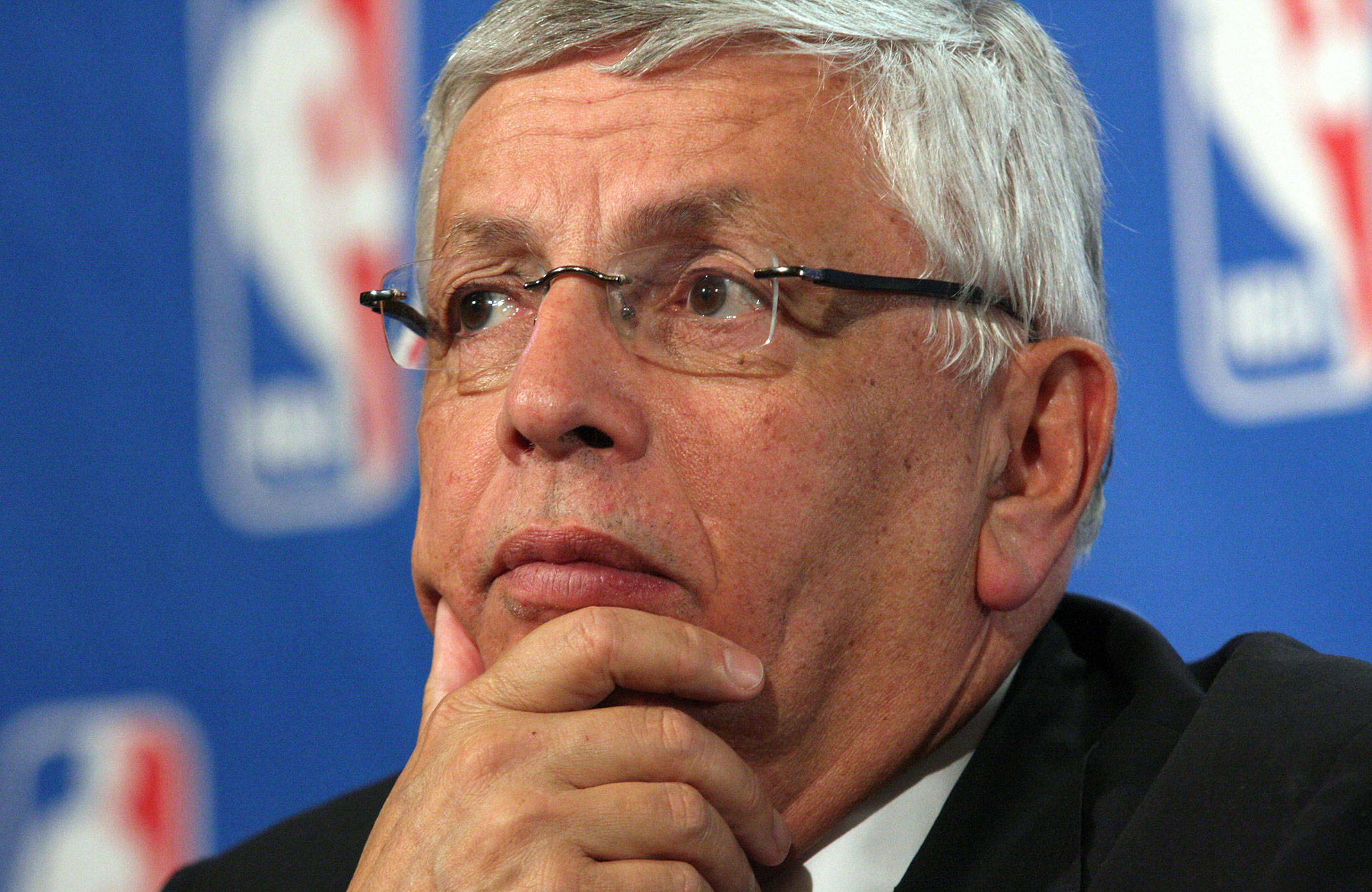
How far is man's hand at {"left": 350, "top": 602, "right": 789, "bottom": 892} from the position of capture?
1.42 m

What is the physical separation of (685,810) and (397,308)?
3.11ft

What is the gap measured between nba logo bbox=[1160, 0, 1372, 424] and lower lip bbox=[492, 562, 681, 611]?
1.51m

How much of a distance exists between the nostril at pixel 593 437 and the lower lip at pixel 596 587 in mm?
142

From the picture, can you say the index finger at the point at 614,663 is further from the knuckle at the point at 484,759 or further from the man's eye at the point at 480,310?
the man's eye at the point at 480,310

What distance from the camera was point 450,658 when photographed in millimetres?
1879

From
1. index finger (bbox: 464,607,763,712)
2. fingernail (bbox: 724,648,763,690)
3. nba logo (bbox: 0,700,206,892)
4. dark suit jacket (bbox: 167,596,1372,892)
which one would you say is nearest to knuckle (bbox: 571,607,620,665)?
index finger (bbox: 464,607,763,712)

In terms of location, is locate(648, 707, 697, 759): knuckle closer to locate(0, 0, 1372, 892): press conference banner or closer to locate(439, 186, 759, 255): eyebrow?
locate(439, 186, 759, 255): eyebrow

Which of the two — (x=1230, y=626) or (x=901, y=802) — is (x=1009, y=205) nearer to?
(x=901, y=802)

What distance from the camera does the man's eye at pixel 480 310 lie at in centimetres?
182

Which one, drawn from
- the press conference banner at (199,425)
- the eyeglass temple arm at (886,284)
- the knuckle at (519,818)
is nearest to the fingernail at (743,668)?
the knuckle at (519,818)

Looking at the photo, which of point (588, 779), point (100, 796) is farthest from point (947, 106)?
point (100, 796)

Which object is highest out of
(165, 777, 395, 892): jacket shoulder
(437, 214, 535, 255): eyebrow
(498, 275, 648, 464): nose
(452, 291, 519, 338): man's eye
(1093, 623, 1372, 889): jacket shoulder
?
(437, 214, 535, 255): eyebrow

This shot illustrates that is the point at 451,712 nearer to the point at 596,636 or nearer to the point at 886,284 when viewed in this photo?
the point at 596,636

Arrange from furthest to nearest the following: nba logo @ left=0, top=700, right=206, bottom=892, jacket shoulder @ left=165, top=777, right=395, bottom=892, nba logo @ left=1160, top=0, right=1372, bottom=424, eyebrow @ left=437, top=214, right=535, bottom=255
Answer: nba logo @ left=0, top=700, right=206, bottom=892, nba logo @ left=1160, top=0, right=1372, bottom=424, jacket shoulder @ left=165, top=777, right=395, bottom=892, eyebrow @ left=437, top=214, right=535, bottom=255
